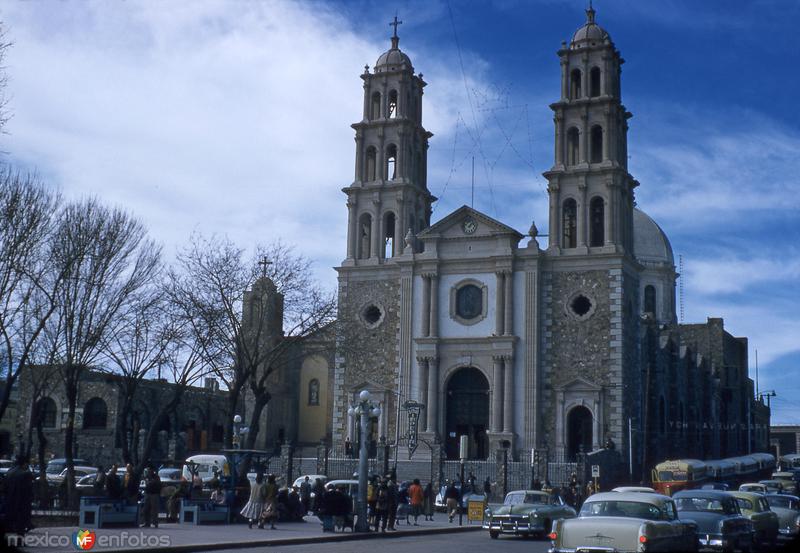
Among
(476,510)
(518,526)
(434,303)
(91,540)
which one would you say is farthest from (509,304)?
(91,540)

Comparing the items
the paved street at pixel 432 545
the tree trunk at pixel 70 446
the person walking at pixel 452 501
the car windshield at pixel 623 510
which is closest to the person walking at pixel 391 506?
the paved street at pixel 432 545

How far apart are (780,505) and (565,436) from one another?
78.0 feet

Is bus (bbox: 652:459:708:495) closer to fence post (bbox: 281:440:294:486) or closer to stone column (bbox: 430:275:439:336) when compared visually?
stone column (bbox: 430:275:439:336)

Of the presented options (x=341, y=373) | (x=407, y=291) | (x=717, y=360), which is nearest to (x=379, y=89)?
(x=407, y=291)

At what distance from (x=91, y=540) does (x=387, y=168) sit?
39.8 meters

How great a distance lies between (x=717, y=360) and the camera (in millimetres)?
78812

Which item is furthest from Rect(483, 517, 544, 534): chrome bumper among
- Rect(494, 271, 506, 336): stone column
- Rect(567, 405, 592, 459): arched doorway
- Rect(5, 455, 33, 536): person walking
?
Rect(494, 271, 506, 336): stone column

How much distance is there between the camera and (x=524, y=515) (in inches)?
1111

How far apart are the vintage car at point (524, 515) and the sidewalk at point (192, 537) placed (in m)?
2.57

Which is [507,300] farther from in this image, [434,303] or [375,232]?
[375,232]

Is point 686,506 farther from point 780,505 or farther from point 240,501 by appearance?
point 240,501

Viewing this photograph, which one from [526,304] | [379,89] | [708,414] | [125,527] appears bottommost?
[125,527]

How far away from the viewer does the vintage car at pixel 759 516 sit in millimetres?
22695

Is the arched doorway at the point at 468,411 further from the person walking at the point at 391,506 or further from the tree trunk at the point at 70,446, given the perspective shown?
the tree trunk at the point at 70,446
